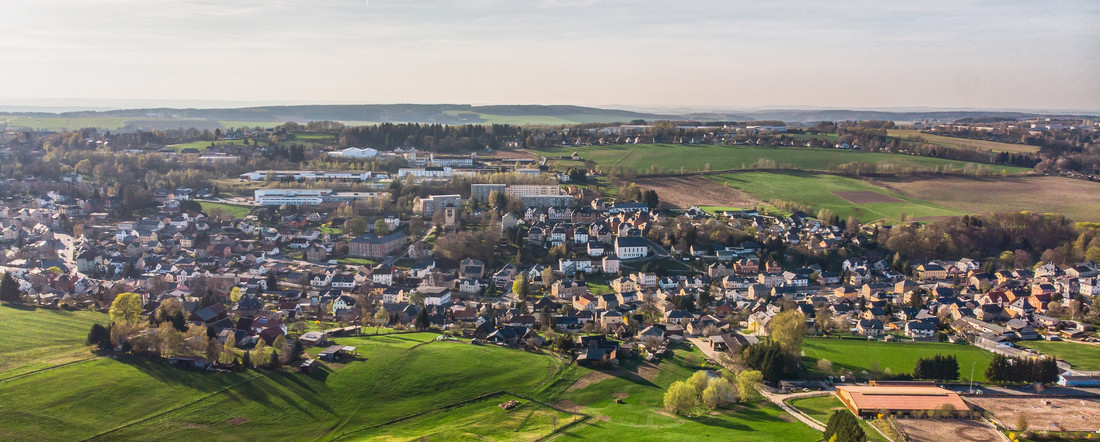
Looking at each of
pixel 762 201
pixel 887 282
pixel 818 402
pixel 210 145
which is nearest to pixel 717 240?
pixel 887 282

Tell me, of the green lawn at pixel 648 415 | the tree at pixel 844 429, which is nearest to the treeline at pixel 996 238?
the green lawn at pixel 648 415

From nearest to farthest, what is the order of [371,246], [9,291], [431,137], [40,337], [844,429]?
[844,429] < [40,337] < [9,291] < [371,246] < [431,137]

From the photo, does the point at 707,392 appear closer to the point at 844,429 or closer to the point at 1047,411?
the point at 844,429

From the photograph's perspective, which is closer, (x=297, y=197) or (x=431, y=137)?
(x=297, y=197)

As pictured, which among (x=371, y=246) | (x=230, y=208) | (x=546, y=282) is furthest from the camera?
(x=230, y=208)

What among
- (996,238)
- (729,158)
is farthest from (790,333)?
(729,158)

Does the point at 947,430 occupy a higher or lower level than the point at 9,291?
lower
